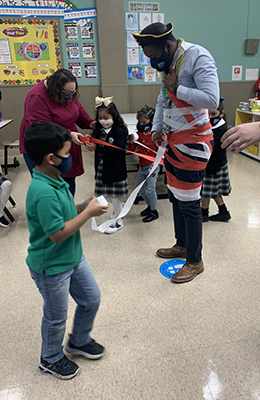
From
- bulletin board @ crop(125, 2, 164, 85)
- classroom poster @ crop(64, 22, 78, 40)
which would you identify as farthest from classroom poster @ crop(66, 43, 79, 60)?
bulletin board @ crop(125, 2, 164, 85)

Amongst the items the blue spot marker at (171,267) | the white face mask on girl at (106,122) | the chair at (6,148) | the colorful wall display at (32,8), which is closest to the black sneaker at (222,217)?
the blue spot marker at (171,267)

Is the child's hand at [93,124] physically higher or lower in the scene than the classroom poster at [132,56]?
lower

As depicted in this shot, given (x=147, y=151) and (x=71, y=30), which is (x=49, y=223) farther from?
(x=71, y=30)

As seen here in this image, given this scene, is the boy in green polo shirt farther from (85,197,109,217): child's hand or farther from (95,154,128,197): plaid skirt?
(95,154,128,197): plaid skirt

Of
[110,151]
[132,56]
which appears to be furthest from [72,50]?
[110,151]

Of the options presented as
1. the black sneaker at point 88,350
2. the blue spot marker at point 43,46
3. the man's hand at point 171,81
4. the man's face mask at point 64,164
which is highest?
the blue spot marker at point 43,46

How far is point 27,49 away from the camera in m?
5.33

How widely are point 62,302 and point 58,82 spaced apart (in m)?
1.54

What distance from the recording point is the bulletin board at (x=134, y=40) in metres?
5.45

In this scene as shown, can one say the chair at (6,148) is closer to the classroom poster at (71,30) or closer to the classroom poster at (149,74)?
the classroom poster at (71,30)

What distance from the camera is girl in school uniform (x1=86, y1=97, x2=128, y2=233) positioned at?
2.47m

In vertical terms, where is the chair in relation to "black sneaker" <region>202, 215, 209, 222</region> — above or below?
above

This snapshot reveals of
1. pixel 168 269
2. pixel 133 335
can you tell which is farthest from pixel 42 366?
pixel 168 269

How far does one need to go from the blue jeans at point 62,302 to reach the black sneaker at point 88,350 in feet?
0.32
